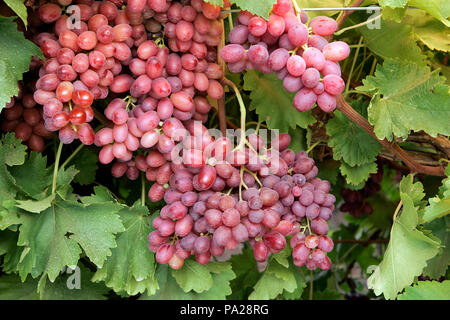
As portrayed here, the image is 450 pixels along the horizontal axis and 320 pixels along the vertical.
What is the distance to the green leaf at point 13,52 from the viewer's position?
699 millimetres

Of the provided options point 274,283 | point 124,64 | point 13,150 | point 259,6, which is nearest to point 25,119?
point 13,150

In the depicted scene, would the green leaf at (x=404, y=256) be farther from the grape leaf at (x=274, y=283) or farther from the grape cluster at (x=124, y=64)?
the grape cluster at (x=124, y=64)

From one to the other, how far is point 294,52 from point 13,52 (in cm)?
41

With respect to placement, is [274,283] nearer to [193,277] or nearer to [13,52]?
[193,277]

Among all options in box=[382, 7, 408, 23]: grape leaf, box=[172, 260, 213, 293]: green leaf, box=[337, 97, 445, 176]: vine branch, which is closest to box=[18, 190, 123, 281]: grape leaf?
box=[172, 260, 213, 293]: green leaf

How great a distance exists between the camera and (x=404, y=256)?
2.59 ft

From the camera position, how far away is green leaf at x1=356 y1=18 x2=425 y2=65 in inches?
34.5

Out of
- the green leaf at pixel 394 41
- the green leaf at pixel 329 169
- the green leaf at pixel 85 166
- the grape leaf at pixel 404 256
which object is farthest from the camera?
the green leaf at pixel 329 169

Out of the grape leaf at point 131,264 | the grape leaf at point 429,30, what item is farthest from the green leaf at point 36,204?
the grape leaf at point 429,30

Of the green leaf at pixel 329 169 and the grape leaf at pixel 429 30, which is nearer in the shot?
the grape leaf at pixel 429 30

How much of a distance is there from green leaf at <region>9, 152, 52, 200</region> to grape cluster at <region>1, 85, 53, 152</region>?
0.03 metres

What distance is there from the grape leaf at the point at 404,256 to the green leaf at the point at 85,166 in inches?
22.7
